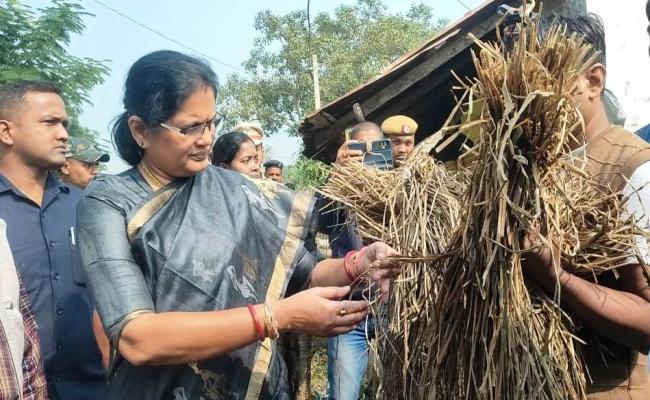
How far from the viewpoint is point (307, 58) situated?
96.6 feet

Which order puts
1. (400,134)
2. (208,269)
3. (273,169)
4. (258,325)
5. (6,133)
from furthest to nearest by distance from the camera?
1. (273,169)
2. (400,134)
3. (6,133)
4. (208,269)
5. (258,325)

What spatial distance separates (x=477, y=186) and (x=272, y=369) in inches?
30.8

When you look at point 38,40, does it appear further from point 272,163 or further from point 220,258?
point 220,258

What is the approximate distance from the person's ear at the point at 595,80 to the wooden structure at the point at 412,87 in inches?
119

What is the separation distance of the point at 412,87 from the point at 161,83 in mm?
4108

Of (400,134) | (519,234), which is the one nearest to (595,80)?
(519,234)

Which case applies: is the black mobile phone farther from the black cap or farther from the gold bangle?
the black cap

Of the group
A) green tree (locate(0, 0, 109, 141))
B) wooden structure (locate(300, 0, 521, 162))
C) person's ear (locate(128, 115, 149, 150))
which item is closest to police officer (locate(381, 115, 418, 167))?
wooden structure (locate(300, 0, 521, 162))

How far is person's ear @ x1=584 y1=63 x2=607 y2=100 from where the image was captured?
1445 mm

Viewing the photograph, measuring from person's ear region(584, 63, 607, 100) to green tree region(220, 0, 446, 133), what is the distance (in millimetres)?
26461

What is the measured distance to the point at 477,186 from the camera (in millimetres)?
1192

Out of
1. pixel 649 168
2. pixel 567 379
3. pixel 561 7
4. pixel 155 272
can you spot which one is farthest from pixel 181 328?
pixel 561 7

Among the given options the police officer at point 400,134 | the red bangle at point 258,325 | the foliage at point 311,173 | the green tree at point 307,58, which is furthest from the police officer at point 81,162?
the green tree at point 307,58

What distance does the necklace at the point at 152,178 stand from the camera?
1591mm
